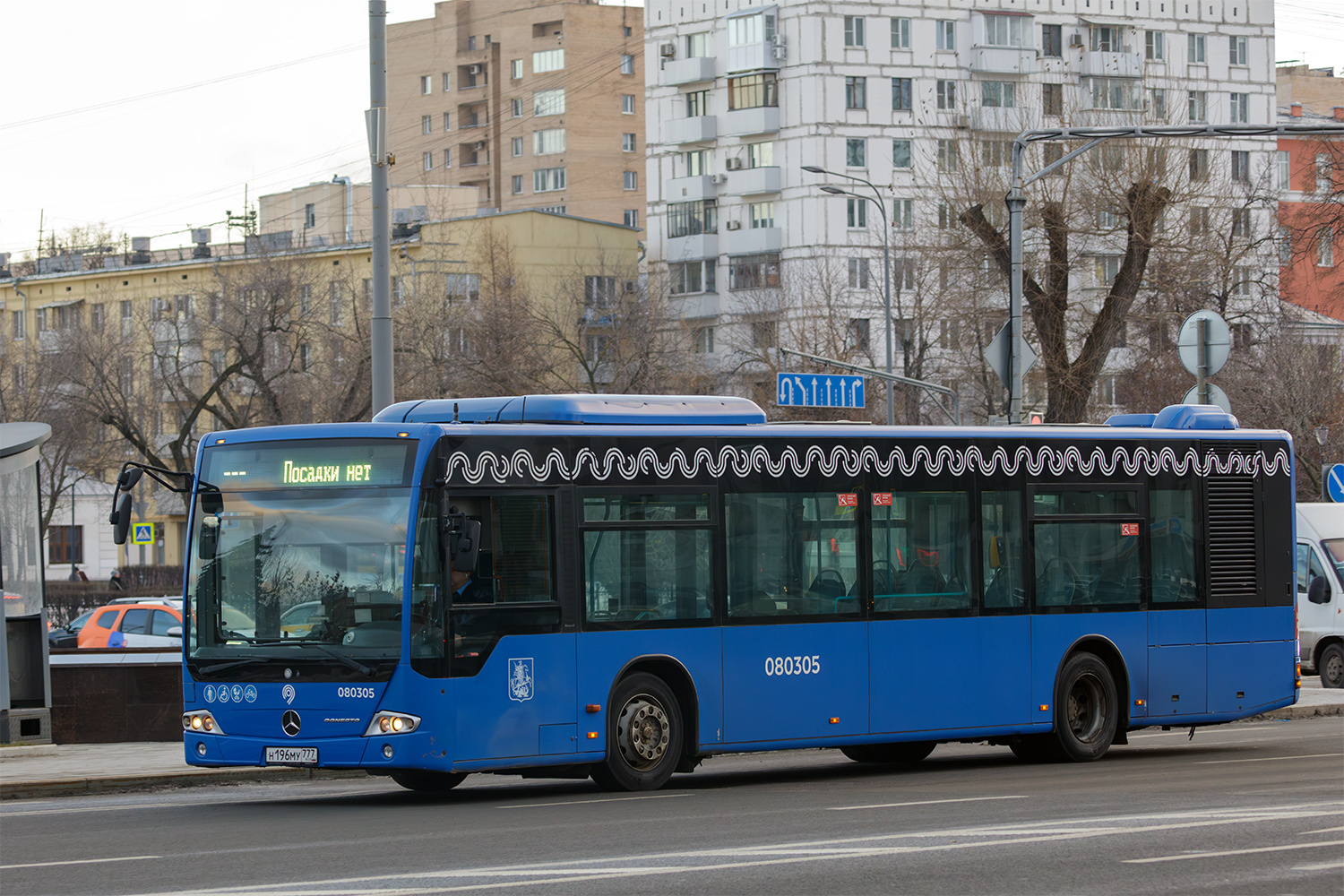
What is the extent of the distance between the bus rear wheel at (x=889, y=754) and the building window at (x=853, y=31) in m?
71.1

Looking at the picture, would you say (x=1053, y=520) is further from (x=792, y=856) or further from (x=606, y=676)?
(x=792, y=856)

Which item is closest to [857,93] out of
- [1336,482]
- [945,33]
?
[945,33]

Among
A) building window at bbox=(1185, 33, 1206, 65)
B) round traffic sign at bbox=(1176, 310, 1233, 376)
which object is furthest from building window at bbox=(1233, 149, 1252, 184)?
round traffic sign at bbox=(1176, 310, 1233, 376)

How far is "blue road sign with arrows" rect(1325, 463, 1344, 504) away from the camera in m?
27.0

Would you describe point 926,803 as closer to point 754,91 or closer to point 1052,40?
point 754,91

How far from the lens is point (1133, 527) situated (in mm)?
18312

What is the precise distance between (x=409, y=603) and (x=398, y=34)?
115 metres

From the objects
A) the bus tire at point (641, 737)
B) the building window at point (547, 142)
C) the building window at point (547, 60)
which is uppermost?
the building window at point (547, 60)

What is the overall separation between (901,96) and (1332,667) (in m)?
61.0

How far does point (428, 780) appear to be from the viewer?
1598 cm

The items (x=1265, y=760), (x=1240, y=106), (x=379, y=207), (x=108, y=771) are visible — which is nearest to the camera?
(x=108, y=771)

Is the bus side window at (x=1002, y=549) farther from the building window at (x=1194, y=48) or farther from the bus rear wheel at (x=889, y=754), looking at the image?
the building window at (x=1194, y=48)

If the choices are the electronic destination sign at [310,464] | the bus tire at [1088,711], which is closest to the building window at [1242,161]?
the bus tire at [1088,711]

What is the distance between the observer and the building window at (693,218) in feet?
294
